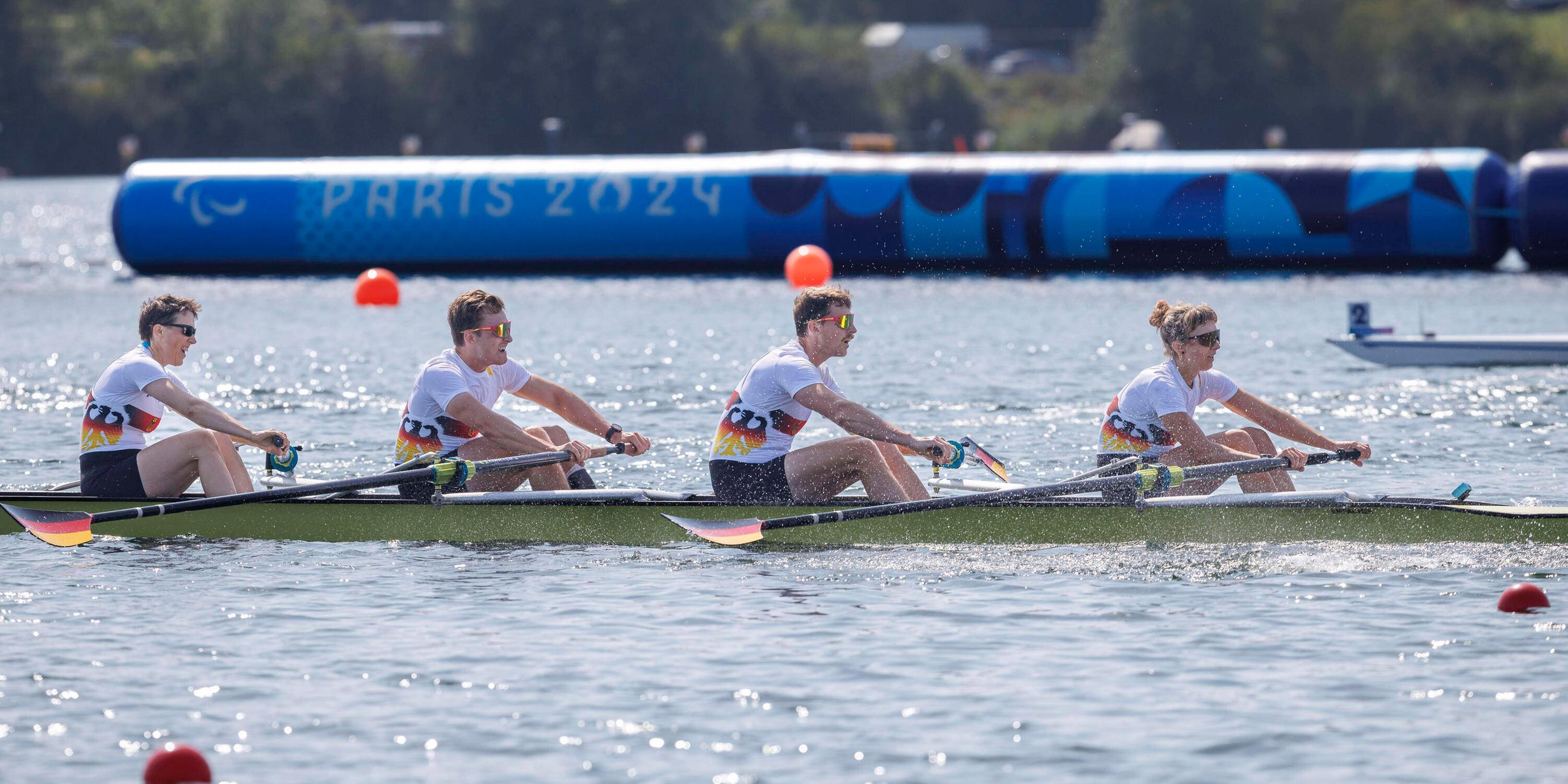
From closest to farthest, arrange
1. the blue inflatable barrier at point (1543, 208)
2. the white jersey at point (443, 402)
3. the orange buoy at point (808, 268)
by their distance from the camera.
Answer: the white jersey at point (443, 402), the blue inflatable barrier at point (1543, 208), the orange buoy at point (808, 268)

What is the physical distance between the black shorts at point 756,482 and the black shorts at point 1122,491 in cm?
187

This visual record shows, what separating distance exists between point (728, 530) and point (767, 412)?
74cm

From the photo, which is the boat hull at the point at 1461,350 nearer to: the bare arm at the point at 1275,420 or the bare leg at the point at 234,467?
the bare arm at the point at 1275,420

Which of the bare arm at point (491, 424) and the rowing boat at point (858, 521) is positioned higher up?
the bare arm at point (491, 424)

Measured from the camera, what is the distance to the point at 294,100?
97625 mm

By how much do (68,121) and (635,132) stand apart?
2896 cm

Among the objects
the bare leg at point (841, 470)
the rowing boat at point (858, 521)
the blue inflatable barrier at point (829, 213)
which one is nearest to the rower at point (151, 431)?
the rowing boat at point (858, 521)

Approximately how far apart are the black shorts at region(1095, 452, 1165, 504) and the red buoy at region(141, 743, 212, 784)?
582 centimetres

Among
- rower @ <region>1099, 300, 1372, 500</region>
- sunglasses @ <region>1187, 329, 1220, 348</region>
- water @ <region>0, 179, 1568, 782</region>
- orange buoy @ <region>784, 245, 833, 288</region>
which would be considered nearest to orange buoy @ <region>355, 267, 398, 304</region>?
orange buoy @ <region>784, 245, 833, 288</region>

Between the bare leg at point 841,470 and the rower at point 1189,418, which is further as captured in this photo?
the bare leg at point 841,470

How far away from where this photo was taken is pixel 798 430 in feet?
40.2

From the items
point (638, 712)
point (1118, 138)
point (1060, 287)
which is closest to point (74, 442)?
point (638, 712)

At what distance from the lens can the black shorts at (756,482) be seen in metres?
12.3

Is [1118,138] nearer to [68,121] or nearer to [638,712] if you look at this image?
[68,121]
